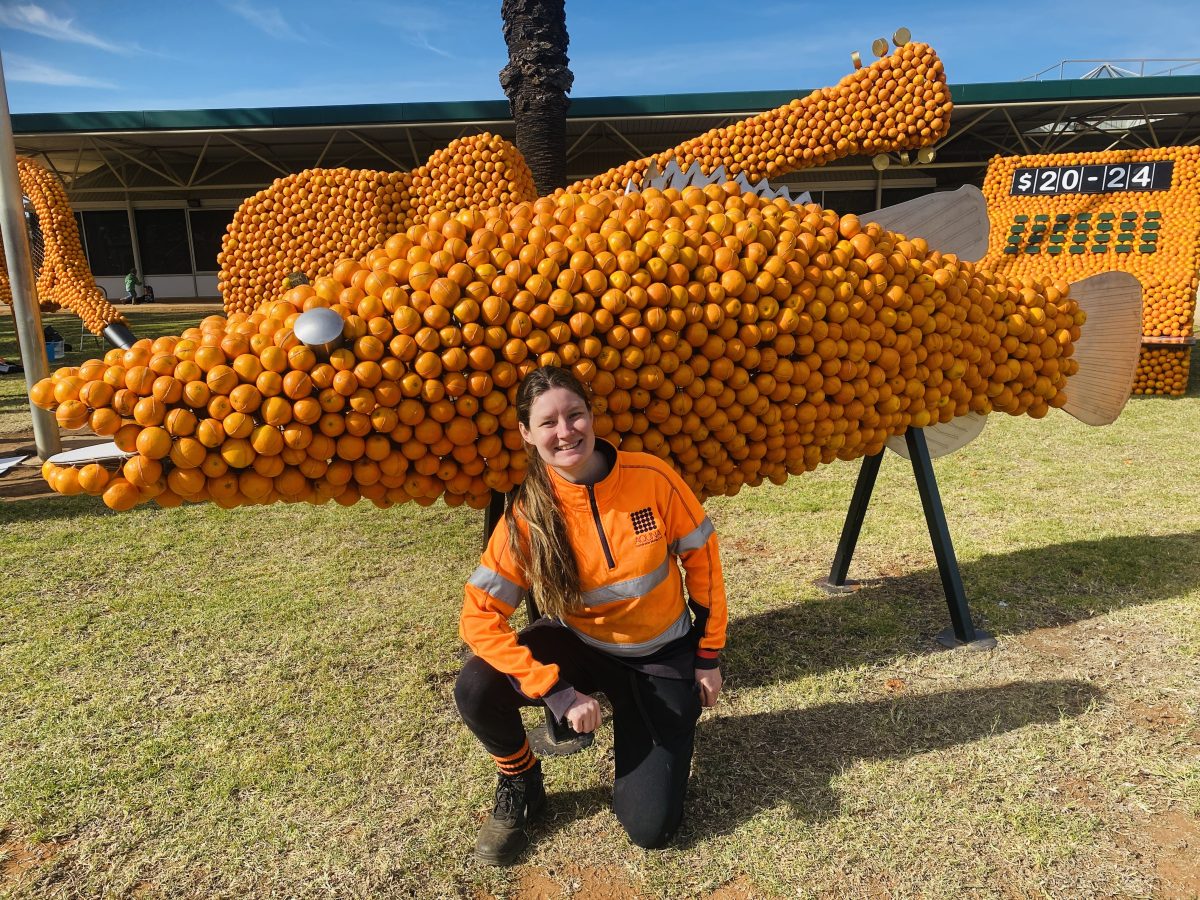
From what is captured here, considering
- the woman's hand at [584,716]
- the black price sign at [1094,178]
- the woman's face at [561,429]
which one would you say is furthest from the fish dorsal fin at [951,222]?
the black price sign at [1094,178]

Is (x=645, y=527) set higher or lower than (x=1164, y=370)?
higher

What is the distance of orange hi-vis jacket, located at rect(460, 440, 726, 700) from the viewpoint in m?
1.79

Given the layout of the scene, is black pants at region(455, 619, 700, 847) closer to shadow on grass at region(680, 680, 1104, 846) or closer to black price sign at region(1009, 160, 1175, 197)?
shadow on grass at region(680, 680, 1104, 846)

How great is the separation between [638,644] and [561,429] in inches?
23.8

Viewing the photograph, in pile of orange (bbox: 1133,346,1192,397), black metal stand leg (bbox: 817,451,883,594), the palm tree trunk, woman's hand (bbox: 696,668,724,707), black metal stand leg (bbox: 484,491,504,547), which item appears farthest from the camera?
pile of orange (bbox: 1133,346,1192,397)

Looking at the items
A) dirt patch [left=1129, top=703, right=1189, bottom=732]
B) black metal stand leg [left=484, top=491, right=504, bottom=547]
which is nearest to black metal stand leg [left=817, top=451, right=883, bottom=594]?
dirt patch [left=1129, top=703, right=1189, bottom=732]

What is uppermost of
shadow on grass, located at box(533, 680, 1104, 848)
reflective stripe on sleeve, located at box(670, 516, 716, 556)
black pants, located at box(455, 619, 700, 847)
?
reflective stripe on sleeve, located at box(670, 516, 716, 556)

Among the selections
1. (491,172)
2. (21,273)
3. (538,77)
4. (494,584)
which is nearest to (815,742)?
(494,584)

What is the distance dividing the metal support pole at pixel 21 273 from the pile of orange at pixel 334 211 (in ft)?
4.00

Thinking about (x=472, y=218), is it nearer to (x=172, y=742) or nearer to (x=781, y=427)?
(x=781, y=427)

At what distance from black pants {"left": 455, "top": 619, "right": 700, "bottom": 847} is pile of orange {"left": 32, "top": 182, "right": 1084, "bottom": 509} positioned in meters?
0.45

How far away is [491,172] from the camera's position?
4848 mm

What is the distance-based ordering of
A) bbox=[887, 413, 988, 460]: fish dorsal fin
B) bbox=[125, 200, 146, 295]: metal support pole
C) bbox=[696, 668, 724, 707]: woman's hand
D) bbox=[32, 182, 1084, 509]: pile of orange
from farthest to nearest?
bbox=[125, 200, 146, 295]: metal support pole
bbox=[887, 413, 988, 460]: fish dorsal fin
bbox=[696, 668, 724, 707]: woman's hand
bbox=[32, 182, 1084, 509]: pile of orange

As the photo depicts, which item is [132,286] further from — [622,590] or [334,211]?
[622,590]
